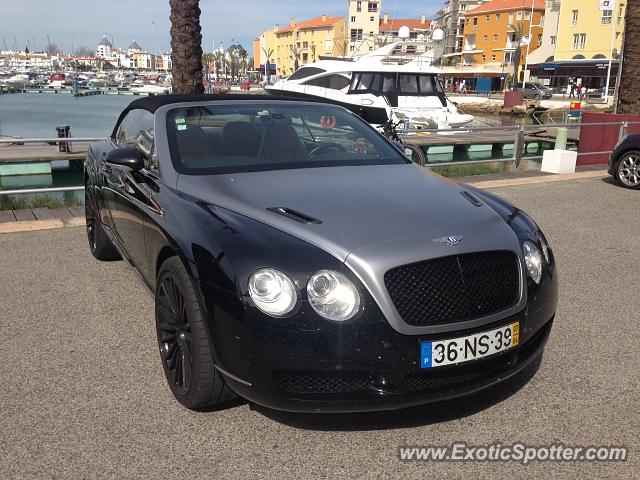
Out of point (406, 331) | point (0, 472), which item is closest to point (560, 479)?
point (406, 331)

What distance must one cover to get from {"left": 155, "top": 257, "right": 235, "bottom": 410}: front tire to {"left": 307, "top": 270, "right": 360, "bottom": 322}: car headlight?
57 centimetres

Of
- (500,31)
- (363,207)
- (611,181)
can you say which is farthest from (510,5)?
(363,207)

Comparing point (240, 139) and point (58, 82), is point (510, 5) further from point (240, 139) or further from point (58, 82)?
point (240, 139)

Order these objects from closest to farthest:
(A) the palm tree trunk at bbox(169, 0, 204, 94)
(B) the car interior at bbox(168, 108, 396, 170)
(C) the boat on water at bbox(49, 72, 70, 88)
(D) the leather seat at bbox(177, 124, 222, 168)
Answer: (D) the leather seat at bbox(177, 124, 222, 168)
(B) the car interior at bbox(168, 108, 396, 170)
(A) the palm tree trunk at bbox(169, 0, 204, 94)
(C) the boat on water at bbox(49, 72, 70, 88)

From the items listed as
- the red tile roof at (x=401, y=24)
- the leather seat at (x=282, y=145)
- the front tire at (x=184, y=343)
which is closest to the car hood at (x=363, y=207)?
the leather seat at (x=282, y=145)

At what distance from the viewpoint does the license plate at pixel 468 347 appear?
2664mm

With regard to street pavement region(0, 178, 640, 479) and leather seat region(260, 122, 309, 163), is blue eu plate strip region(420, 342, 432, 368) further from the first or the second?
leather seat region(260, 122, 309, 163)

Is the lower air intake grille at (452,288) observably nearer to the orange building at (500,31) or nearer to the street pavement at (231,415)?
the street pavement at (231,415)

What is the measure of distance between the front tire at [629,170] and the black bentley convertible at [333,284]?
23.8 ft

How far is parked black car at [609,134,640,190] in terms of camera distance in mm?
9812

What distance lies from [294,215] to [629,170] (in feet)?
28.3

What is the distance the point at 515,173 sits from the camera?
1123cm

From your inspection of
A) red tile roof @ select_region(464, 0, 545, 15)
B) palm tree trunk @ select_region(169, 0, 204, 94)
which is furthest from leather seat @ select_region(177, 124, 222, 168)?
red tile roof @ select_region(464, 0, 545, 15)

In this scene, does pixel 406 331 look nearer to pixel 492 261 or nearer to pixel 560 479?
pixel 492 261
